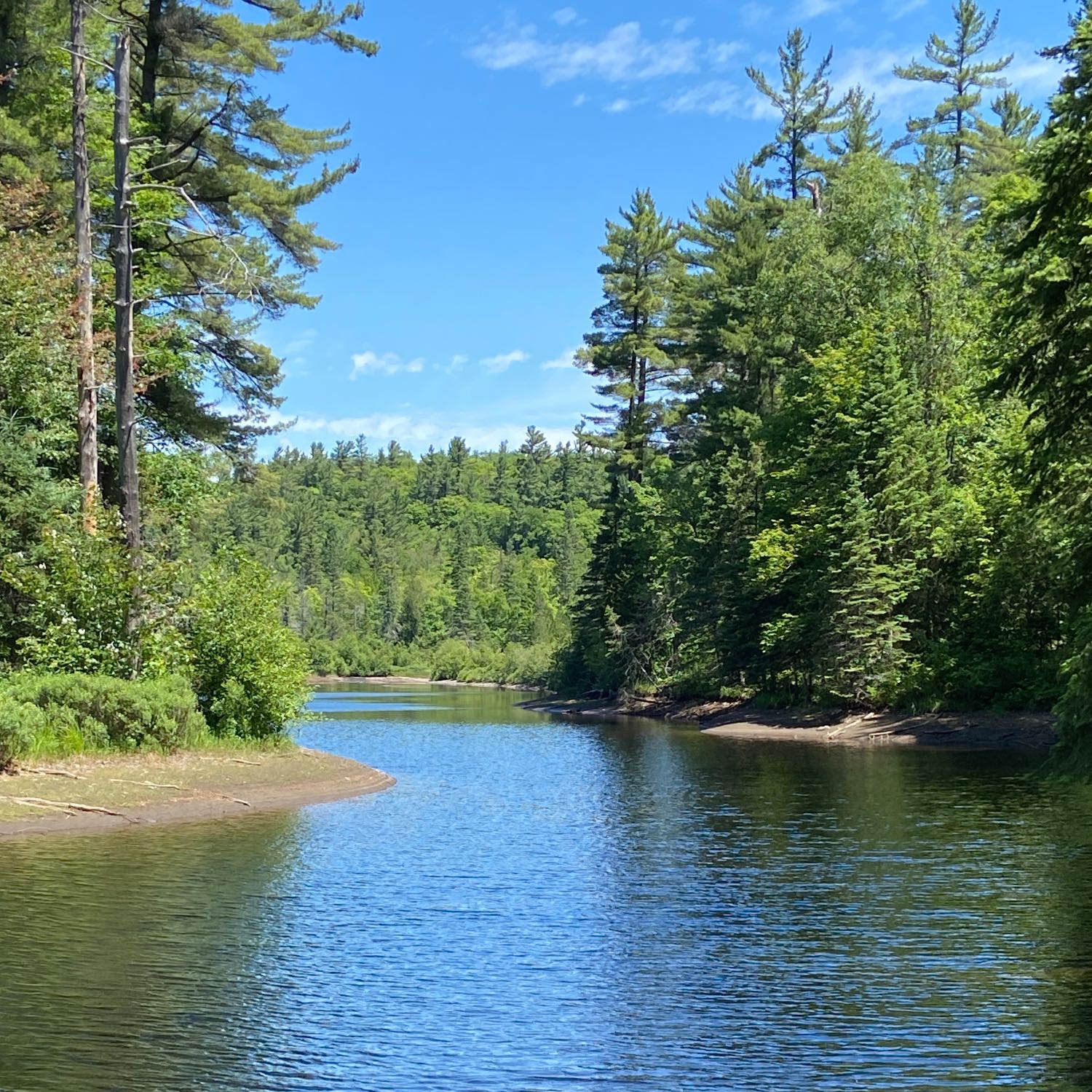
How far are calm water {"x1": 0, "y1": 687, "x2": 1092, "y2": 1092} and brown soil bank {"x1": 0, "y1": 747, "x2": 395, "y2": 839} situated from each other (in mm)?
918

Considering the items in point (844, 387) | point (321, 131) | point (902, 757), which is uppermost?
point (321, 131)

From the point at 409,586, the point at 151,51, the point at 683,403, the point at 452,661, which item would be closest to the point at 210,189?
the point at 151,51

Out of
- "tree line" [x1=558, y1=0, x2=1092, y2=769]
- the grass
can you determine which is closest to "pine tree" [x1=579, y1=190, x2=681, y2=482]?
"tree line" [x1=558, y1=0, x2=1092, y2=769]

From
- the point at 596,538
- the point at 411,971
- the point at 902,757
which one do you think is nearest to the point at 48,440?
the point at 411,971

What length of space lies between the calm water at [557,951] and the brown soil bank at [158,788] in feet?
3.01

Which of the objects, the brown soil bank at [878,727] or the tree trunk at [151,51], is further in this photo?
the brown soil bank at [878,727]

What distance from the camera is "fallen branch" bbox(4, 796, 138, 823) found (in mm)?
19141

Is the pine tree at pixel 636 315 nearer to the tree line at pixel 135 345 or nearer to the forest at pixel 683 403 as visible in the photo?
A: the forest at pixel 683 403

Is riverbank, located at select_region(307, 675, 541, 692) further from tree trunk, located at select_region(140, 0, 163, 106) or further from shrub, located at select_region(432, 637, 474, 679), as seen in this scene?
tree trunk, located at select_region(140, 0, 163, 106)

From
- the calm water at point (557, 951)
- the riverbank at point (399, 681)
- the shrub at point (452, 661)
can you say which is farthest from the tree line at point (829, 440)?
the shrub at point (452, 661)

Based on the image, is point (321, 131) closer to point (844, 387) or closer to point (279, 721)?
point (279, 721)

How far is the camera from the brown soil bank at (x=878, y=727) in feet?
133

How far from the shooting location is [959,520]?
151 ft

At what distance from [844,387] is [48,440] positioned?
32.9 metres
